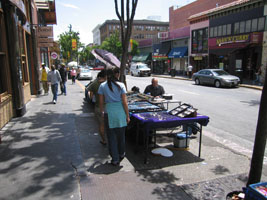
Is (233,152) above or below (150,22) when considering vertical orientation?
below

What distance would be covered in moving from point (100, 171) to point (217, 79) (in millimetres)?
16769

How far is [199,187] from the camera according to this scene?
3.82 m

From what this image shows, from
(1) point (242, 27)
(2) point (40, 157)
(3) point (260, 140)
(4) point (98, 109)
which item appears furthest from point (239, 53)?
(2) point (40, 157)

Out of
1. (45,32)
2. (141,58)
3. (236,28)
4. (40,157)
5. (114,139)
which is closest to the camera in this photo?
(114,139)

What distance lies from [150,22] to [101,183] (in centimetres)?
9498

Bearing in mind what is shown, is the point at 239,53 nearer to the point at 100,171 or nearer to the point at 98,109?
the point at 98,109

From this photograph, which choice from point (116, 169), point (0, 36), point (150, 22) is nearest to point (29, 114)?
point (0, 36)

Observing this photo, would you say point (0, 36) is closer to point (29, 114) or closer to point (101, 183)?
point (29, 114)

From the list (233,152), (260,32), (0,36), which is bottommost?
(233,152)

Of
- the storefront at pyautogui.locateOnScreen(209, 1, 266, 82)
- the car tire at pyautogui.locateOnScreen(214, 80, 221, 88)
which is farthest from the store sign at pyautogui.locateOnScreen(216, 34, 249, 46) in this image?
the car tire at pyautogui.locateOnScreen(214, 80, 221, 88)

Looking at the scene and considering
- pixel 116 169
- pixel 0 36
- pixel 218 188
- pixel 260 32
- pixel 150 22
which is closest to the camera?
pixel 218 188

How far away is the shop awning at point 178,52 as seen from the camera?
113ft

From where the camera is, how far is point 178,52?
35.9m

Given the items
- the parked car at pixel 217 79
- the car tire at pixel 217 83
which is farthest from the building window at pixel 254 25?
the car tire at pixel 217 83
